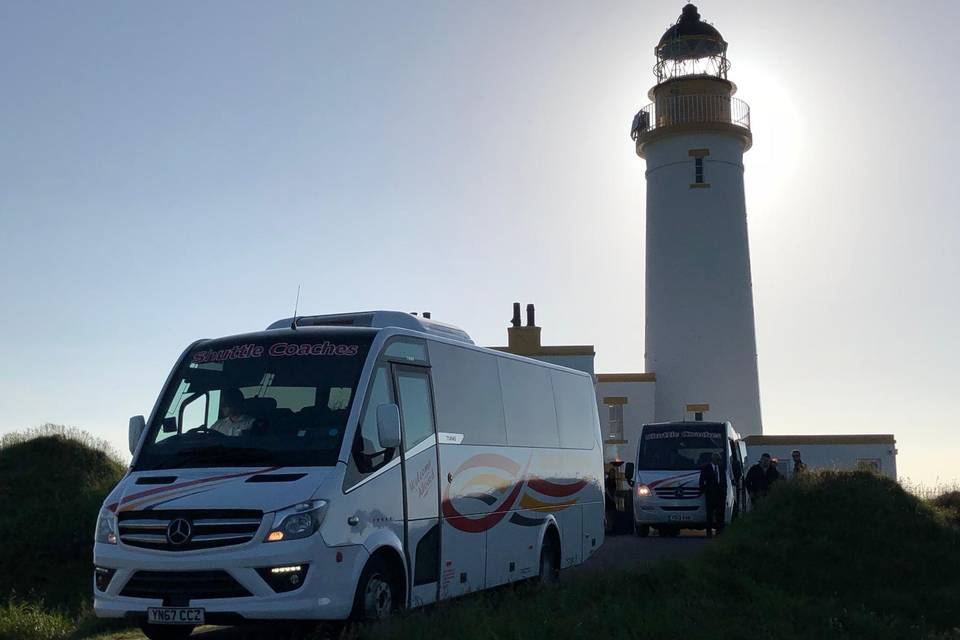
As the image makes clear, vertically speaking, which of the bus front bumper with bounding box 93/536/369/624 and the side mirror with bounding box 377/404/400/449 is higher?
the side mirror with bounding box 377/404/400/449

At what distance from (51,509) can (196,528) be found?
1600 centimetres

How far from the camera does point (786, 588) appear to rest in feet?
47.4

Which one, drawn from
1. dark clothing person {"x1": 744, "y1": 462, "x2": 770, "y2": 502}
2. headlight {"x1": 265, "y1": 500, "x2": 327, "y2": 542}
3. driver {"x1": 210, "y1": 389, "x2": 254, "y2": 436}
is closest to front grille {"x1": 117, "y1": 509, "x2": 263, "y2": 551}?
headlight {"x1": 265, "y1": 500, "x2": 327, "y2": 542}

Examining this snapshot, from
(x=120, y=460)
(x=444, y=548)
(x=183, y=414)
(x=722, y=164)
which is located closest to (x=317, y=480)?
(x=183, y=414)

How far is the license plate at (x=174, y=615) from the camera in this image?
9.23 m

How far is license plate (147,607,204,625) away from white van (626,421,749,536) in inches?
717

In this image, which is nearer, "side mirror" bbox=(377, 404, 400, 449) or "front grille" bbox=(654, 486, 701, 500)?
"side mirror" bbox=(377, 404, 400, 449)

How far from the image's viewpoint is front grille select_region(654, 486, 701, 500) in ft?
88.9

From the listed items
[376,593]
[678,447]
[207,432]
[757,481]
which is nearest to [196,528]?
[207,432]

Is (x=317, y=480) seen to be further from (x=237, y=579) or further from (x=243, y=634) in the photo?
(x=243, y=634)

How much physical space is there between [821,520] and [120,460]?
17.0 m

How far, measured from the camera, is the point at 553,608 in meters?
11.2

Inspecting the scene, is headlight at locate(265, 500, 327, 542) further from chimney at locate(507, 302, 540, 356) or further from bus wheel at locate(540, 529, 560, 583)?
chimney at locate(507, 302, 540, 356)

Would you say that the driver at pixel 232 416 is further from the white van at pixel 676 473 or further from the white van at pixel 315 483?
the white van at pixel 676 473
